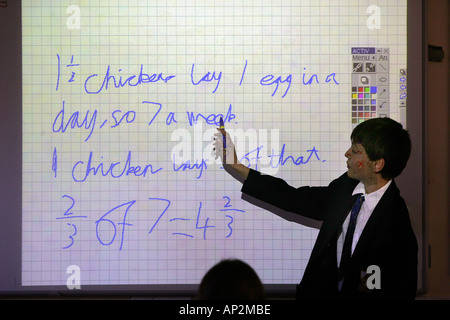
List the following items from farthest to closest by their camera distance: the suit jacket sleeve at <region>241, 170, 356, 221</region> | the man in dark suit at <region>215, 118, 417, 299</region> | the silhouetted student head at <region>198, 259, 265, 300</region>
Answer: the suit jacket sleeve at <region>241, 170, 356, 221</region> < the man in dark suit at <region>215, 118, 417, 299</region> < the silhouetted student head at <region>198, 259, 265, 300</region>

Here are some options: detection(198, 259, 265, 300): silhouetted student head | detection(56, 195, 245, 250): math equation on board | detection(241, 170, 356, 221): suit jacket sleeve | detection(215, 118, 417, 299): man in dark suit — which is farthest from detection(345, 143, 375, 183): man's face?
detection(198, 259, 265, 300): silhouetted student head

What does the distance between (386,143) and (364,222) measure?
226mm

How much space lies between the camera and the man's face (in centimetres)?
149

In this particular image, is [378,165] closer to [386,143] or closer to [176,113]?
[386,143]

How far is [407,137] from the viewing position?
1.48 m

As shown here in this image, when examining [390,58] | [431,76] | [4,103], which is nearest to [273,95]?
[390,58]

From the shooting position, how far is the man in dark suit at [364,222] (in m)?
1.42

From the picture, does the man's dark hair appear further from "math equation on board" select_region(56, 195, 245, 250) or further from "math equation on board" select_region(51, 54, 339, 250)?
"math equation on board" select_region(56, 195, 245, 250)

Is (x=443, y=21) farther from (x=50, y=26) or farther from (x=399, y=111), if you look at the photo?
(x=50, y=26)

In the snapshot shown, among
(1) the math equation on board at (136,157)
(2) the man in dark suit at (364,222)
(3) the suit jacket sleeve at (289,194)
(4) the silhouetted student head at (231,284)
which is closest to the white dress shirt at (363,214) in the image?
(2) the man in dark suit at (364,222)

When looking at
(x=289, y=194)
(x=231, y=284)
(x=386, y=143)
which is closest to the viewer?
(x=231, y=284)

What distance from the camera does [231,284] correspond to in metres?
0.92

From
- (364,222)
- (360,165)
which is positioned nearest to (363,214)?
(364,222)

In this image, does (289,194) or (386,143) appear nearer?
(386,143)
